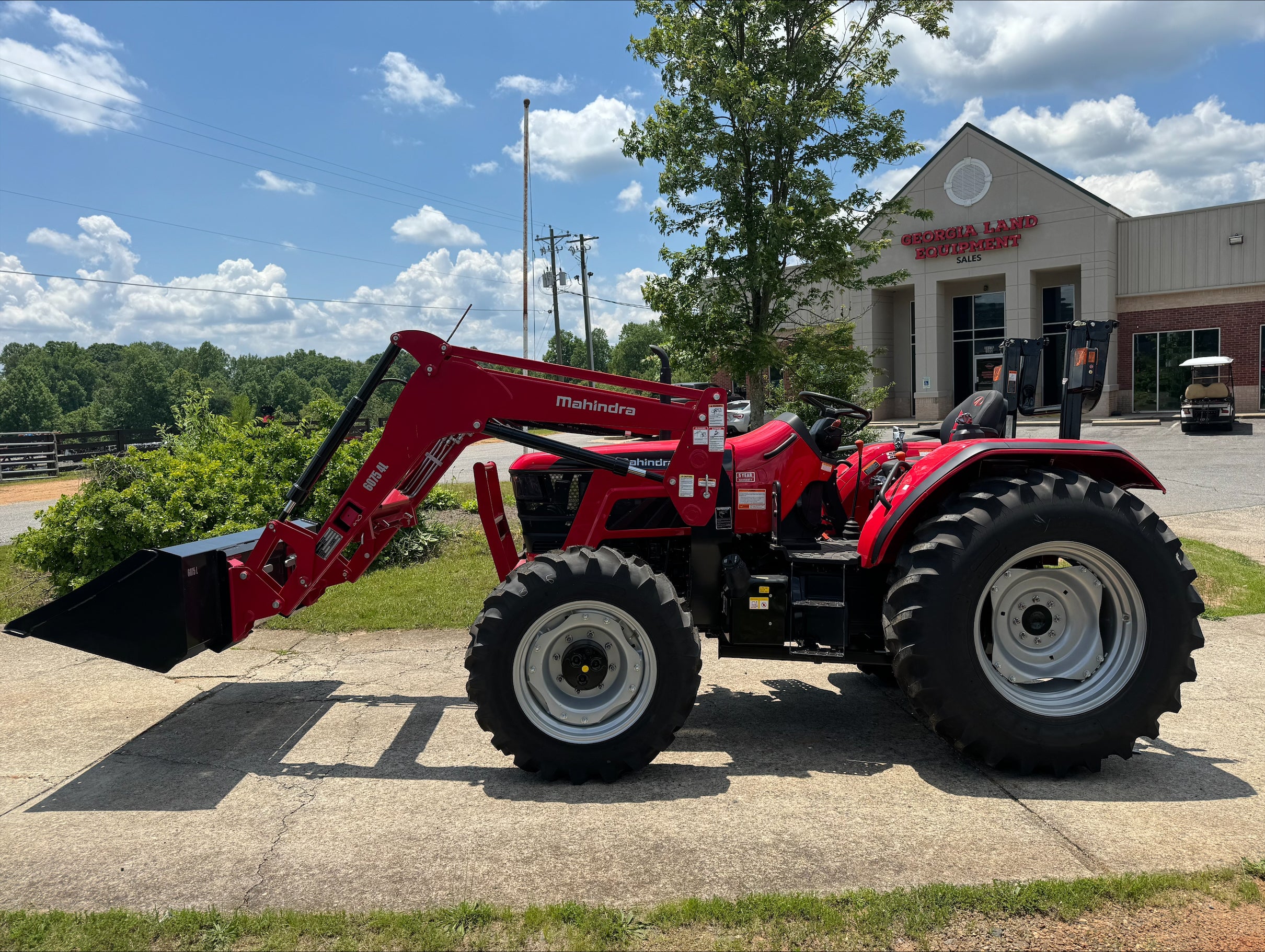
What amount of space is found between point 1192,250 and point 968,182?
7.63 m


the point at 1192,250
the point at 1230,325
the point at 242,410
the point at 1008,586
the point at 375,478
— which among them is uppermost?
the point at 1192,250

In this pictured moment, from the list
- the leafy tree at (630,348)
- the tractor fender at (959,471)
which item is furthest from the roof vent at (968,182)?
the leafy tree at (630,348)

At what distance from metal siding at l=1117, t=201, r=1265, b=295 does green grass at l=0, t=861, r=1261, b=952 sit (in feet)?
102

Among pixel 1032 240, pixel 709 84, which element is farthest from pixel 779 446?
pixel 1032 240

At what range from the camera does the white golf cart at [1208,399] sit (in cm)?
2319

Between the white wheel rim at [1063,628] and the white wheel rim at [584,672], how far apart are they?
1698 mm

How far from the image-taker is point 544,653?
406cm

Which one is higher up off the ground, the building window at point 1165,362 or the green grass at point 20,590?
the building window at point 1165,362

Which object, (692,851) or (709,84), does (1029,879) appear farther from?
(709,84)

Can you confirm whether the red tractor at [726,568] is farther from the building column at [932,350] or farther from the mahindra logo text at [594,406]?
the building column at [932,350]

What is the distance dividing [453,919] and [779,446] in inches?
112

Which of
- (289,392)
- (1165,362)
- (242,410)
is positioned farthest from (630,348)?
(242,410)

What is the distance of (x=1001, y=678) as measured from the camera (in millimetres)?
4070

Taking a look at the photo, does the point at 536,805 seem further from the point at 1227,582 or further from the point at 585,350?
the point at 585,350
